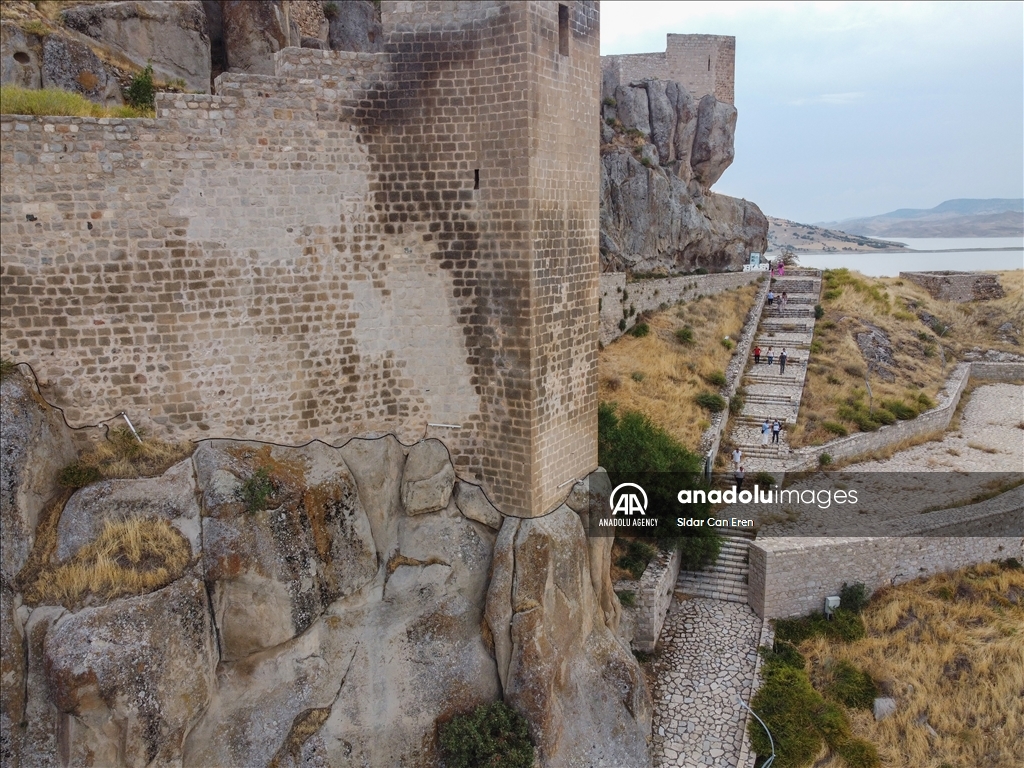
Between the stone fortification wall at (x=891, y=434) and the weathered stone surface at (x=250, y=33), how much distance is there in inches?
534

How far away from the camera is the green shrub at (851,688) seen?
1145cm

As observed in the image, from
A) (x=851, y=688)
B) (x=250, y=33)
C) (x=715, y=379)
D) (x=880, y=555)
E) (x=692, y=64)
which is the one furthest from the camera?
(x=692, y=64)

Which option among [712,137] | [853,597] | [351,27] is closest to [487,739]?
[853,597]

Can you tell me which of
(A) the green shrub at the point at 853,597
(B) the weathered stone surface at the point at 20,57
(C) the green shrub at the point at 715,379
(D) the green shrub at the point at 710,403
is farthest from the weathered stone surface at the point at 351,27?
(A) the green shrub at the point at 853,597

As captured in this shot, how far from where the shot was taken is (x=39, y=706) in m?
6.83

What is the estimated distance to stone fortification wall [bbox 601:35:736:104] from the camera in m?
27.2

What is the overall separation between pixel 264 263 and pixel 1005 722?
12706mm

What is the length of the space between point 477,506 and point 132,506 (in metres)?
3.85

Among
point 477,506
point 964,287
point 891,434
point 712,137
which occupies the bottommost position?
point 891,434

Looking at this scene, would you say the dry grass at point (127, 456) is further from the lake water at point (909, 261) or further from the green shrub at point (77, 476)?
the lake water at point (909, 261)

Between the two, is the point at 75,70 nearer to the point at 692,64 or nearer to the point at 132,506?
the point at 132,506

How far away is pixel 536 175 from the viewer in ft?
26.9

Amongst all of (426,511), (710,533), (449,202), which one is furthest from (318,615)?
(710,533)

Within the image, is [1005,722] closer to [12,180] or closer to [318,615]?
[318,615]
